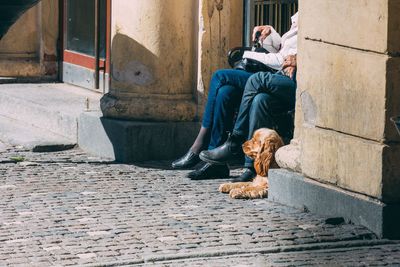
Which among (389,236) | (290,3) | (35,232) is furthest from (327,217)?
(290,3)

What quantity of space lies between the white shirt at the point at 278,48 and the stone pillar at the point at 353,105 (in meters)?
0.80

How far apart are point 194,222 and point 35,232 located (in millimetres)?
924

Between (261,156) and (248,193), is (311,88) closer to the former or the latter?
(261,156)

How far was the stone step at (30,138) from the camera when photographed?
34.7 ft

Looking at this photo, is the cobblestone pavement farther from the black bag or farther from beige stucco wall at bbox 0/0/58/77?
beige stucco wall at bbox 0/0/58/77

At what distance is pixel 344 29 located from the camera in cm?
744

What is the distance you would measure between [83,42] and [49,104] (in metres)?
1.24

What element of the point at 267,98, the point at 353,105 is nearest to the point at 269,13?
the point at 267,98

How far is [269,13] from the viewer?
9930 millimetres

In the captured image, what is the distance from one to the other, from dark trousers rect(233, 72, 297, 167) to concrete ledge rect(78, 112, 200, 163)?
131 centimetres

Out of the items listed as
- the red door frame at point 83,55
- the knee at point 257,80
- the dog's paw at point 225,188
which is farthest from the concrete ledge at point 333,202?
the red door frame at point 83,55

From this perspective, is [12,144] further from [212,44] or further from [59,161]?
[212,44]

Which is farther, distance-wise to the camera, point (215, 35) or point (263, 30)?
point (215, 35)

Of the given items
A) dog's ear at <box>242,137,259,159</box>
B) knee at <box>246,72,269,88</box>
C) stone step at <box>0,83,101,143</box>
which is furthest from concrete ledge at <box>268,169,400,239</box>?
stone step at <box>0,83,101,143</box>
